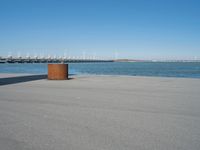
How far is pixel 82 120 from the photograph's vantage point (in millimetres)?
5461

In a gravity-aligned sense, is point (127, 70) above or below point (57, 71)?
below

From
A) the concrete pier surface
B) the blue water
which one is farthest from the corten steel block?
the blue water

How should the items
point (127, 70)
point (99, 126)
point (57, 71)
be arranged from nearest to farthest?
point (99, 126) < point (57, 71) < point (127, 70)

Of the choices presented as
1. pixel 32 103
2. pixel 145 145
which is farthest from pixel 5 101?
pixel 145 145

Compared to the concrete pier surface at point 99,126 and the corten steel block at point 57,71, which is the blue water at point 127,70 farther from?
the concrete pier surface at point 99,126

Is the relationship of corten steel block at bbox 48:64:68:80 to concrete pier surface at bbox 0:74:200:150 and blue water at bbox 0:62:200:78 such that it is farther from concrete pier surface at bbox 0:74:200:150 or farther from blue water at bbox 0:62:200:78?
blue water at bbox 0:62:200:78

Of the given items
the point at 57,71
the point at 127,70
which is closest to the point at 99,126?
the point at 57,71

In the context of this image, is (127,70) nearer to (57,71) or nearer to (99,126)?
(57,71)

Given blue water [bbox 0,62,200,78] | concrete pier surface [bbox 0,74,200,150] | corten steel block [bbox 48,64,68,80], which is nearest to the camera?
concrete pier surface [bbox 0,74,200,150]

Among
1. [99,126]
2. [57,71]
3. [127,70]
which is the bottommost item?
[127,70]

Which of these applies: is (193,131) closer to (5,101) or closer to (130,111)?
(130,111)

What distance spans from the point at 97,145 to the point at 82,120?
1.62m

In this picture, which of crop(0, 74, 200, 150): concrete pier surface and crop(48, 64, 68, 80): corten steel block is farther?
crop(48, 64, 68, 80): corten steel block

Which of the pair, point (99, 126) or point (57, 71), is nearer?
point (99, 126)
